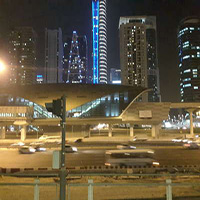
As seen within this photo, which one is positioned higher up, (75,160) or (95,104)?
(95,104)

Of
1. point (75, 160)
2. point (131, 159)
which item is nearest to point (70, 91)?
point (75, 160)

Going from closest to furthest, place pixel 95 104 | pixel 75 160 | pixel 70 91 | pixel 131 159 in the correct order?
pixel 131 159 → pixel 75 160 → pixel 70 91 → pixel 95 104

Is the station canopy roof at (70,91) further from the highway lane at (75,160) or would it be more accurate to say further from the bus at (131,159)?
the bus at (131,159)

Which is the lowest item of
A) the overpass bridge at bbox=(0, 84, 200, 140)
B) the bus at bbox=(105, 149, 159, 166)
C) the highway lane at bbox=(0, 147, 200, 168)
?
the highway lane at bbox=(0, 147, 200, 168)

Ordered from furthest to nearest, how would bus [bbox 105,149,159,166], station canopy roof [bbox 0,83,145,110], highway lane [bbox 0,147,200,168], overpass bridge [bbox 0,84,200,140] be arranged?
station canopy roof [bbox 0,83,145,110]
overpass bridge [bbox 0,84,200,140]
highway lane [bbox 0,147,200,168]
bus [bbox 105,149,159,166]

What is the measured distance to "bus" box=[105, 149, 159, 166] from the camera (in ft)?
80.5

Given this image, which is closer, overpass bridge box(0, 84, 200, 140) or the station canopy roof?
overpass bridge box(0, 84, 200, 140)

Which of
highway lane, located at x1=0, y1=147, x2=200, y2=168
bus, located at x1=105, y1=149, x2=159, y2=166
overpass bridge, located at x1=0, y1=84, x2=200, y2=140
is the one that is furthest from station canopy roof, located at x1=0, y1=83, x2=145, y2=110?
bus, located at x1=105, y1=149, x2=159, y2=166

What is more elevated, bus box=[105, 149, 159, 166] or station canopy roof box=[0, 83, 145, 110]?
station canopy roof box=[0, 83, 145, 110]

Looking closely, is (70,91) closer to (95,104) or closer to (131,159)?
(95,104)

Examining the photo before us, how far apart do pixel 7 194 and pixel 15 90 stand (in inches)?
2598

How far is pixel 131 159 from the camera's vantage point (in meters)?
25.0

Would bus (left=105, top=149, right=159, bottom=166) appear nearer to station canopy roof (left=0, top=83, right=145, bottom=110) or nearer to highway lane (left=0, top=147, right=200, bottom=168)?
highway lane (left=0, top=147, right=200, bottom=168)

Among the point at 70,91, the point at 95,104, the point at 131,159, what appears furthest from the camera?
the point at 95,104
